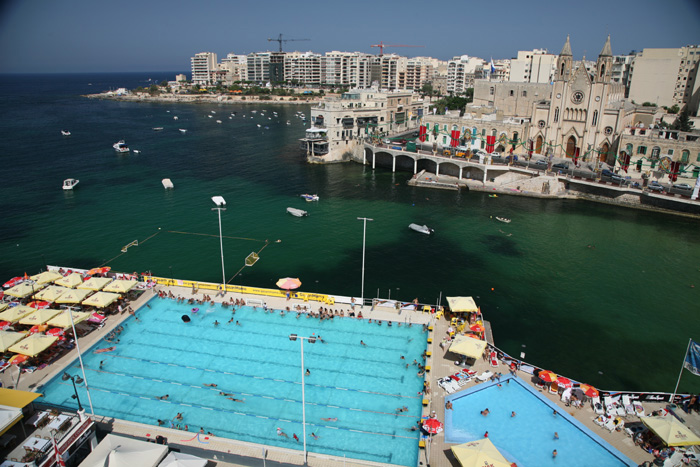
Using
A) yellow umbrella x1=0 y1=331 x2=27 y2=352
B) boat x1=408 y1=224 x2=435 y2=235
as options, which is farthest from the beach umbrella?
boat x1=408 y1=224 x2=435 y2=235

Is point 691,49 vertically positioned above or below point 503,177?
above

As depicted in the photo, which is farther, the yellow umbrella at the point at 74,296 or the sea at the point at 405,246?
the sea at the point at 405,246

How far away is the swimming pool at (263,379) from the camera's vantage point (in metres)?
28.8

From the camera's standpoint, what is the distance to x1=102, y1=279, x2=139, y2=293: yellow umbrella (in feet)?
139

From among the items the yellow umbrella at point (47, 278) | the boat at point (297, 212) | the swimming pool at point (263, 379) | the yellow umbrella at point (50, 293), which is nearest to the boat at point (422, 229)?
the boat at point (297, 212)

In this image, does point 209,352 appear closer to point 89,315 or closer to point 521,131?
point 89,315

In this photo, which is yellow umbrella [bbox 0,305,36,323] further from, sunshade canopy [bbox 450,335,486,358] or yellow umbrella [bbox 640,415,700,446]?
yellow umbrella [bbox 640,415,700,446]

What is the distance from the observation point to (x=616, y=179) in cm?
7956

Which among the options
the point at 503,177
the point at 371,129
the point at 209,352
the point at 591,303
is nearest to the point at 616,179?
the point at 503,177

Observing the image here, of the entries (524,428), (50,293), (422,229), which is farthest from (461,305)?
(50,293)

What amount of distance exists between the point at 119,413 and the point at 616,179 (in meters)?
82.2

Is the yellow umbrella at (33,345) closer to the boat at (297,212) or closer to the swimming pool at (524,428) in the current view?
the swimming pool at (524,428)

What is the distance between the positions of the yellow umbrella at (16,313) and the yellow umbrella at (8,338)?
8.27 ft

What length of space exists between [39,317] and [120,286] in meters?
6.79
